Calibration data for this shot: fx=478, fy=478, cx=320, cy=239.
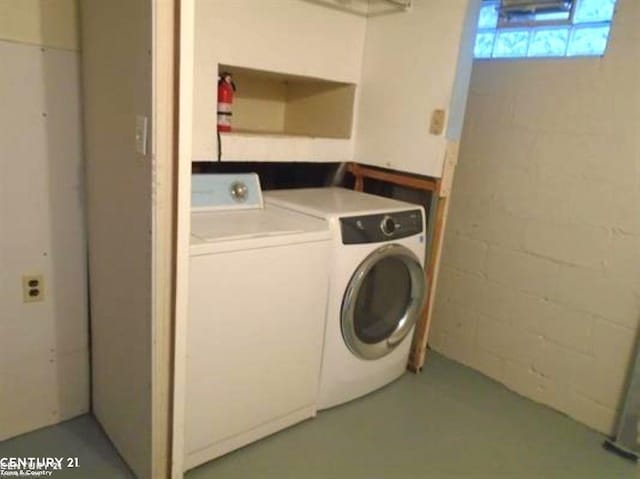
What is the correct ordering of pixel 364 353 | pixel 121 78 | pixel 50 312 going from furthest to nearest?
pixel 364 353 < pixel 50 312 < pixel 121 78

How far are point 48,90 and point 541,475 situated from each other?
7.40 feet

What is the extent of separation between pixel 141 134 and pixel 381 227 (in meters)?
1.06

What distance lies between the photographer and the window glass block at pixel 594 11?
1941 millimetres

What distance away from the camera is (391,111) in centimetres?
232

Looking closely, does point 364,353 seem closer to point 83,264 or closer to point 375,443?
point 375,443

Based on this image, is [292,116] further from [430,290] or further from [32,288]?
[32,288]

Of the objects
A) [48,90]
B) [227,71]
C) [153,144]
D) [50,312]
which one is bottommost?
[50,312]

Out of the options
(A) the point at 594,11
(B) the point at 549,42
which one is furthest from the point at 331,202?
(A) the point at 594,11

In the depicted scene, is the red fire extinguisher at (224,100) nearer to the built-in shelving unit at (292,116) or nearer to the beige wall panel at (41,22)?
the built-in shelving unit at (292,116)

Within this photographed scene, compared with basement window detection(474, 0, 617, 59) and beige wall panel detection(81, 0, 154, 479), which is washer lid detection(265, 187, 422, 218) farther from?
basement window detection(474, 0, 617, 59)

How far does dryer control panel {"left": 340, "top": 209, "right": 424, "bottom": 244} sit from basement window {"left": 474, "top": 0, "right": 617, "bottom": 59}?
2.94ft

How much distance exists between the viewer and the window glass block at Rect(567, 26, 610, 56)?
197cm

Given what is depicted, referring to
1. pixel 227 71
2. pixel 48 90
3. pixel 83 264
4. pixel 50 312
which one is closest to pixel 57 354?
pixel 50 312

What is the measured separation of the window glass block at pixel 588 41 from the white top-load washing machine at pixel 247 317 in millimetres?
1329
